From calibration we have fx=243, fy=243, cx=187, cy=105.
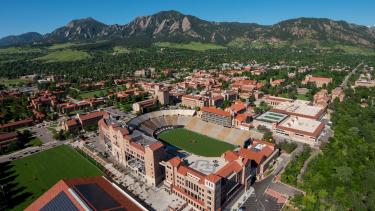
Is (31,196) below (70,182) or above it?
below

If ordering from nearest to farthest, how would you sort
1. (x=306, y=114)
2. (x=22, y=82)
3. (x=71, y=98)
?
(x=306, y=114) → (x=71, y=98) → (x=22, y=82)

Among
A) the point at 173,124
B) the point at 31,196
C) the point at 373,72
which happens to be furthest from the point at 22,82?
the point at 373,72

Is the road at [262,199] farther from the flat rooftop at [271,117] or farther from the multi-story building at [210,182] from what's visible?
the flat rooftop at [271,117]

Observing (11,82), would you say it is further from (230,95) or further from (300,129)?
(300,129)

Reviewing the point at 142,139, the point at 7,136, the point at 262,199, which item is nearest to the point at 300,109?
the point at 262,199

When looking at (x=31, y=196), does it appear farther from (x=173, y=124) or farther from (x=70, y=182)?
(x=173, y=124)
